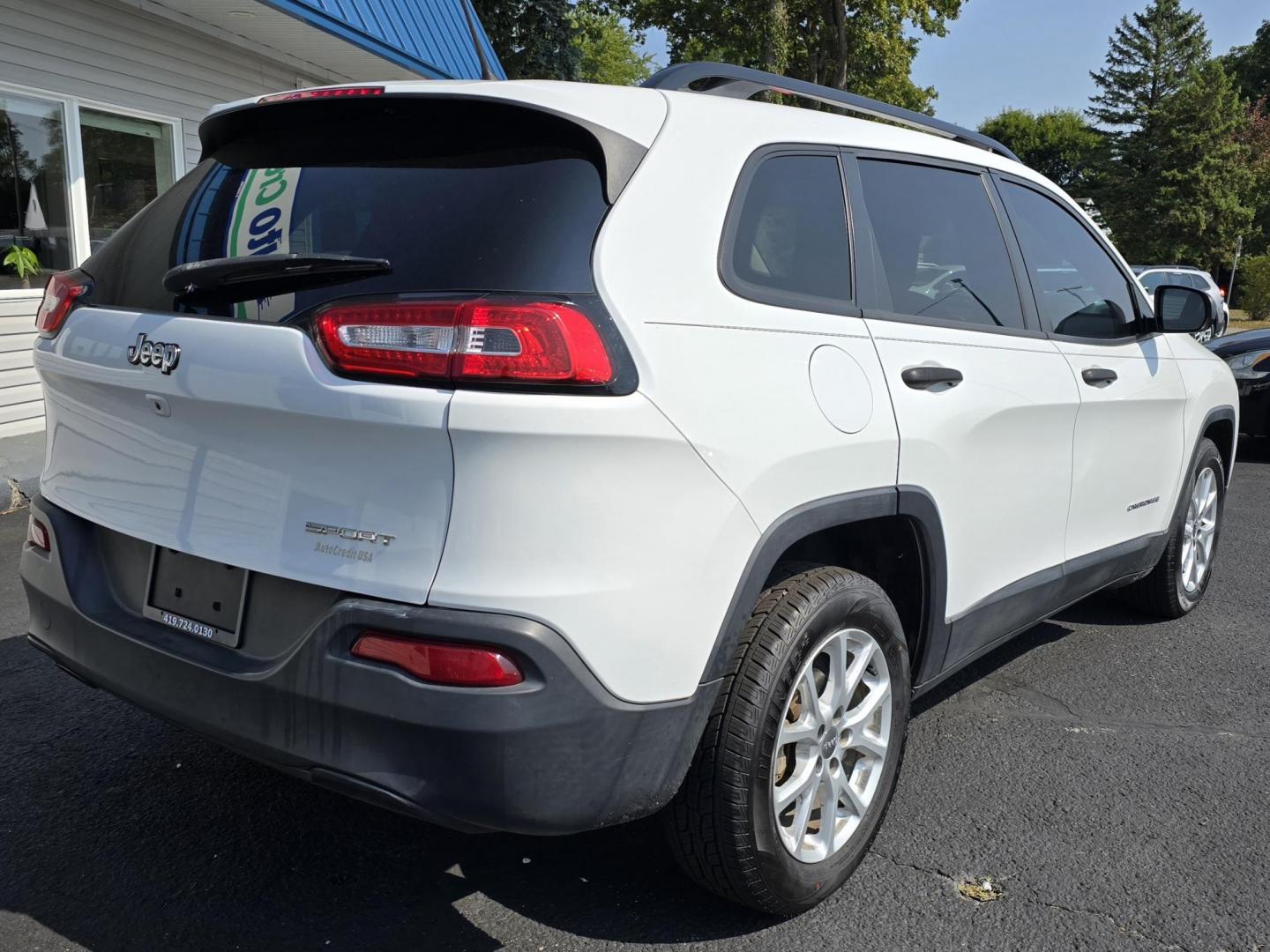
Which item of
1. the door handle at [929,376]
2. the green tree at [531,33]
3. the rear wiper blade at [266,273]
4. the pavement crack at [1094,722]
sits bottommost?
the pavement crack at [1094,722]

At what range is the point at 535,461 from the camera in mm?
1949

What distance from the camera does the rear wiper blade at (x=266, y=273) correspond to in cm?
212

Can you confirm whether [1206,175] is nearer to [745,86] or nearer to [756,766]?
[745,86]

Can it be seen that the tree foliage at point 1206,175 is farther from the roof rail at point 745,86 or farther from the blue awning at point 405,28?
the roof rail at point 745,86

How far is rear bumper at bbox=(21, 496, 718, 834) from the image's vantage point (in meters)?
1.96

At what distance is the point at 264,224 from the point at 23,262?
738cm

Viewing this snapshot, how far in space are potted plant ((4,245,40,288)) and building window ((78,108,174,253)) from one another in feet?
1.52

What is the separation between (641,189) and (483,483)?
2.30 feet

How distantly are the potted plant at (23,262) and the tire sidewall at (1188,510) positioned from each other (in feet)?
26.8

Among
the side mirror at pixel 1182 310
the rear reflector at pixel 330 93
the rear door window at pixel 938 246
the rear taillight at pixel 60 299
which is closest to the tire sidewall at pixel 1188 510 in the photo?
the side mirror at pixel 1182 310

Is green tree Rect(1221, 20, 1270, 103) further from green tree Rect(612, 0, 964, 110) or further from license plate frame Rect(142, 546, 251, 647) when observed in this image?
license plate frame Rect(142, 546, 251, 647)

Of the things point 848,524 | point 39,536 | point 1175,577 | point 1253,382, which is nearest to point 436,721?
point 848,524

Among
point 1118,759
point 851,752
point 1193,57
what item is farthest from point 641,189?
point 1193,57

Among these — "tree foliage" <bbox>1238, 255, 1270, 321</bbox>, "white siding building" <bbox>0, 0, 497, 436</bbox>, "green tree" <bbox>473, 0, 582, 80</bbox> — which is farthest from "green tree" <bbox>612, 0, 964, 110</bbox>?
"white siding building" <bbox>0, 0, 497, 436</bbox>
